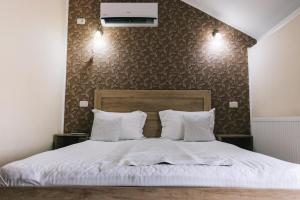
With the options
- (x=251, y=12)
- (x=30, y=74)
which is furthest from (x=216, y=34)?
(x=30, y=74)

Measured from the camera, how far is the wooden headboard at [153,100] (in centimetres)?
371

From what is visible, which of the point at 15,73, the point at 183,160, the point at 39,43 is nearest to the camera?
the point at 183,160

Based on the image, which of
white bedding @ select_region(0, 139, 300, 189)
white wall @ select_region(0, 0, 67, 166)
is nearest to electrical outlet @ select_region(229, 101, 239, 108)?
white bedding @ select_region(0, 139, 300, 189)

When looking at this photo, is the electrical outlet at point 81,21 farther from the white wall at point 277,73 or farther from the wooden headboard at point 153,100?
the white wall at point 277,73

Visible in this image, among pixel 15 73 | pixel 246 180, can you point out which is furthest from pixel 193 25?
pixel 246 180

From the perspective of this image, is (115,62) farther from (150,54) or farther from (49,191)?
(49,191)

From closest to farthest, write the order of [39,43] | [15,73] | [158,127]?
[15,73]
[39,43]
[158,127]

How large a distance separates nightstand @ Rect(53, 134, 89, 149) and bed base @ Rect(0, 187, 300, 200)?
6.99 feet

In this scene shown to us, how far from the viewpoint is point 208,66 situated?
380cm

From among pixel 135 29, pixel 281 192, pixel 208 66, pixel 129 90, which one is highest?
pixel 135 29

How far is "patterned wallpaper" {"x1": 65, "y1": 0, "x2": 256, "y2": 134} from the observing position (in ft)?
12.4

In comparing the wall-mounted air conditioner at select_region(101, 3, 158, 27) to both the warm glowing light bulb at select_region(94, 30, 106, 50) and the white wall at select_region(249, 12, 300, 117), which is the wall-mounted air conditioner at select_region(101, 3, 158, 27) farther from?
the white wall at select_region(249, 12, 300, 117)

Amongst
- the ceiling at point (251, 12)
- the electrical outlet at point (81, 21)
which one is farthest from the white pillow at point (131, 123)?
the ceiling at point (251, 12)

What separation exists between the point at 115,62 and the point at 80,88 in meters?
0.63
